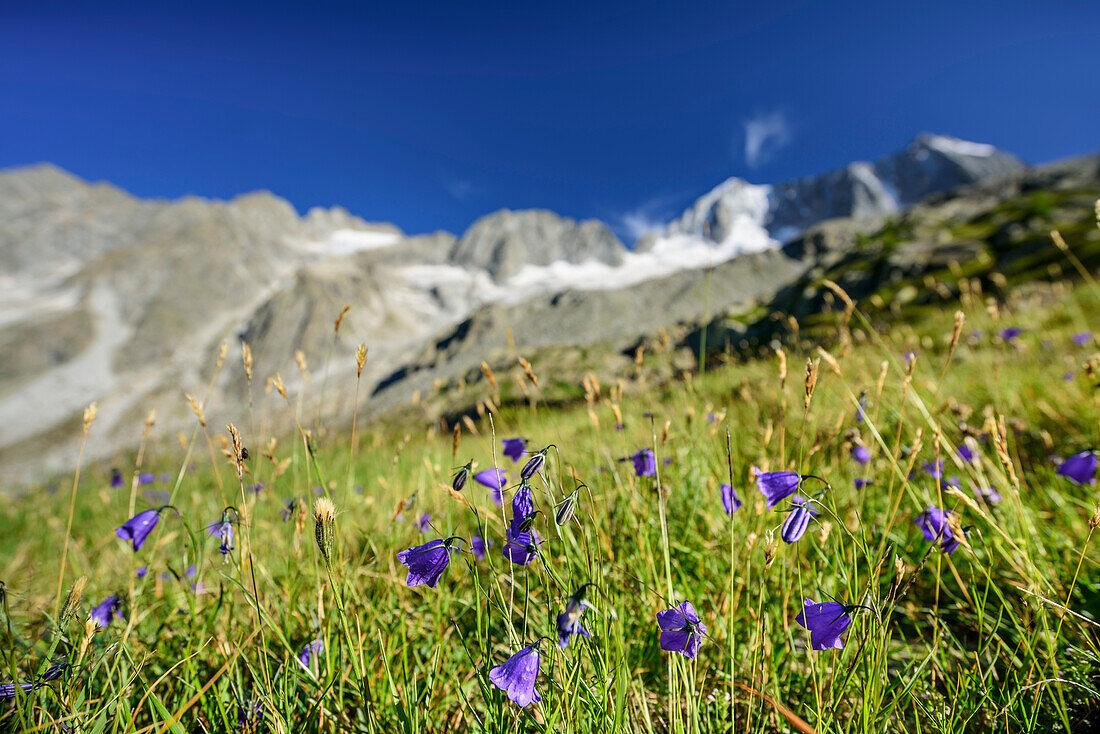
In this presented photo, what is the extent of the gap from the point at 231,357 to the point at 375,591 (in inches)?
4655

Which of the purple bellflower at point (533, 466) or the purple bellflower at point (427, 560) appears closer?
the purple bellflower at point (533, 466)

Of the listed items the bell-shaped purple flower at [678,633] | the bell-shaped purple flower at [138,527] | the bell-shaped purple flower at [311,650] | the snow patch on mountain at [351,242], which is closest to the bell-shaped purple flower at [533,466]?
the bell-shaped purple flower at [678,633]

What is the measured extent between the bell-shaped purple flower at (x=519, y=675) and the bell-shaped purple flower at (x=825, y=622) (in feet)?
2.06

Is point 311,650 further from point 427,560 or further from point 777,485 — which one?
point 777,485

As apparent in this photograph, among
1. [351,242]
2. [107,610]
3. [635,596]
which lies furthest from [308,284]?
[635,596]

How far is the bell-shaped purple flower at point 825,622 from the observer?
39.2 inches

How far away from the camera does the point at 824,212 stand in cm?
16100

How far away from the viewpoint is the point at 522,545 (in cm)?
97

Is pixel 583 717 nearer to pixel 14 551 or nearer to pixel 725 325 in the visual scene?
pixel 14 551

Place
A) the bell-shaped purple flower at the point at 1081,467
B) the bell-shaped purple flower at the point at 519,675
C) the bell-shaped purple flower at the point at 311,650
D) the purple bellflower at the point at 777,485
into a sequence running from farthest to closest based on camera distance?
the bell-shaped purple flower at the point at 1081,467, the bell-shaped purple flower at the point at 311,650, the purple bellflower at the point at 777,485, the bell-shaped purple flower at the point at 519,675

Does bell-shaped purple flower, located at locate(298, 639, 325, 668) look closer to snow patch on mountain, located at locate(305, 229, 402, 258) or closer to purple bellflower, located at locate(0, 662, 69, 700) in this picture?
purple bellflower, located at locate(0, 662, 69, 700)

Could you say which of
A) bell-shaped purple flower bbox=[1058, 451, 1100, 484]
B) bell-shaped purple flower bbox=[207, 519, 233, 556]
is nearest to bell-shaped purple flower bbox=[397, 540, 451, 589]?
bell-shaped purple flower bbox=[207, 519, 233, 556]

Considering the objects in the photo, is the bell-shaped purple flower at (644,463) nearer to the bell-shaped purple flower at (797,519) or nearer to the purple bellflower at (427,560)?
the bell-shaped purple flower at (797,519)

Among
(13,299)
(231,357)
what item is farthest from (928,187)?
(13,299)
